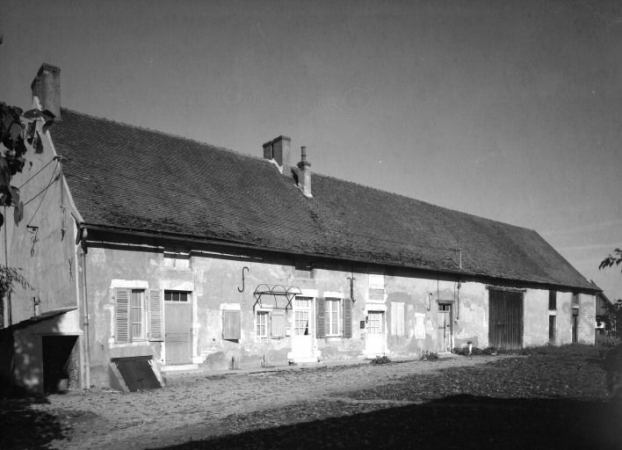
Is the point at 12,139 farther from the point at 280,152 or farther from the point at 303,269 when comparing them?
the point at 280,152

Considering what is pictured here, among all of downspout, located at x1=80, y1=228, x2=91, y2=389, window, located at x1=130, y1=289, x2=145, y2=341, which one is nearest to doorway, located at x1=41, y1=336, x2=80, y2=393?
downspout, located at x1=80, y1=228, x2=91, y2=389

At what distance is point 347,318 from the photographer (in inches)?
754

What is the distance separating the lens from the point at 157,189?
16.4 meters

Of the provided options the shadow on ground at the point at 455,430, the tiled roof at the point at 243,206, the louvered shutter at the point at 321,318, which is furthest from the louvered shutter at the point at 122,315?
the louvered shutter at the point at 321,318

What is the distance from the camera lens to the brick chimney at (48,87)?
16156 mm

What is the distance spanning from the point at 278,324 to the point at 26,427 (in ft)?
30.6

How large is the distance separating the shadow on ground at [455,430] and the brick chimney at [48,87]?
12801 millimetres

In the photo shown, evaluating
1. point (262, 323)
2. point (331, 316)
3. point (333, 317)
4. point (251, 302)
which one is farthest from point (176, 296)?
point (333, 317)

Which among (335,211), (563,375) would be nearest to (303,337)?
(335,211)

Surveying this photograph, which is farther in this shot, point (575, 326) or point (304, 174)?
point (575, 326)

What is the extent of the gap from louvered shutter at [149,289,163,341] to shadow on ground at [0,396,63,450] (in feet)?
12.7

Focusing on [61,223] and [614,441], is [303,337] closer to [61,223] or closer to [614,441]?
[61,223]

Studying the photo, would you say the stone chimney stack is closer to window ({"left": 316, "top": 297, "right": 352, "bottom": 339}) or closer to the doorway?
window ({"left": 316, "top": 297, "right": 352, "bottom": 339})

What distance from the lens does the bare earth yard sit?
6855 millimetres
